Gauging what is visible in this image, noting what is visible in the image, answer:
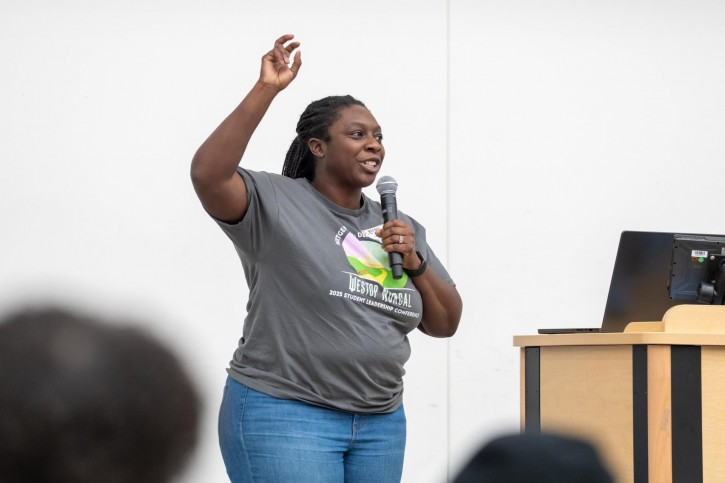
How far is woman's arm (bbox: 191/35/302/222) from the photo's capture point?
1813 mm

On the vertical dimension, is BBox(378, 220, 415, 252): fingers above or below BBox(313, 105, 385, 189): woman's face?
below

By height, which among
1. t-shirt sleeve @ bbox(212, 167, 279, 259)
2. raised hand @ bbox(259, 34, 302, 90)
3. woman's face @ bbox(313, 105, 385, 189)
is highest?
raised hand @ bbox(259, 34, 302, 90)

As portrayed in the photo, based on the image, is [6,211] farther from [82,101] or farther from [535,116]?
[535,116]

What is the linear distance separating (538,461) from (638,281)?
207 centimetres

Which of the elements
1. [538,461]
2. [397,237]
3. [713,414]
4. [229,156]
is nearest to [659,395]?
[713,414]

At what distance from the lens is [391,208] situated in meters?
2.11

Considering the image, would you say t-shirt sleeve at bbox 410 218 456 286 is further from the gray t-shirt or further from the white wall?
the white wall

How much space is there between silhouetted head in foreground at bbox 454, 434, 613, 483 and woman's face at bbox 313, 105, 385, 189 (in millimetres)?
1428

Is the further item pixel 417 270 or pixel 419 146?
pixel 419 146

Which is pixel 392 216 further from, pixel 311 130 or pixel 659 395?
pixel 659 395

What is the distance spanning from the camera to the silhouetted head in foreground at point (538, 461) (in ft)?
2.24

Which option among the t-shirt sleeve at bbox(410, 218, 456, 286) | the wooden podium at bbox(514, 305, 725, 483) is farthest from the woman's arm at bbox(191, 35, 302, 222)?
the wooden podium at bbox(514, 305, 725, 483)

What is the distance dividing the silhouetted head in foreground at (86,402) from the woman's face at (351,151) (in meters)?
0.88

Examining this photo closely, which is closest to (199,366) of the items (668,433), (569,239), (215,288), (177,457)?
(215,288)
